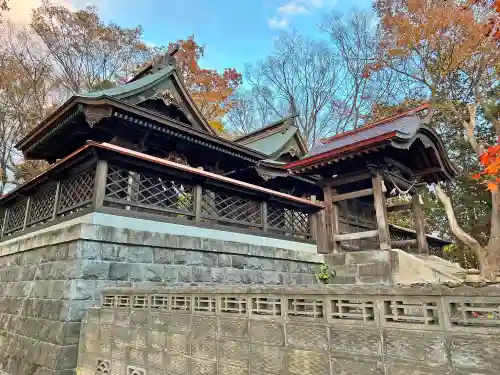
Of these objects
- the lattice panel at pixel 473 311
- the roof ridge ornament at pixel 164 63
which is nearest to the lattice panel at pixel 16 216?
the roof ridge ornament at pixel 164 63

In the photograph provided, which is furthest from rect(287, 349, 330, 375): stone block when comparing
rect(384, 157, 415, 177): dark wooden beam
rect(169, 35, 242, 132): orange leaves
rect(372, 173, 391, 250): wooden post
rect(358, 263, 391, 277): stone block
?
rect(169, 35, 242, 132): orange leaves

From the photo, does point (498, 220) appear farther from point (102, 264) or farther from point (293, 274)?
point (102, 264)

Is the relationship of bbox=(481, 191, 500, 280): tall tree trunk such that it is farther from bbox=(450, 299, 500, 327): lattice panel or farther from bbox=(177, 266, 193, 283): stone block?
bbox=(450, 299, 500, 327): lattice panel

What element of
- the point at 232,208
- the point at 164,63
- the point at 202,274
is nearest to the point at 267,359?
the point at 202,274

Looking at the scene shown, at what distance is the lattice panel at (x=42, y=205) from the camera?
7504mm

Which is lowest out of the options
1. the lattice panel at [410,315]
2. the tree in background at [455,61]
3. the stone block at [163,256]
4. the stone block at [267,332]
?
the stone block at [267,332]

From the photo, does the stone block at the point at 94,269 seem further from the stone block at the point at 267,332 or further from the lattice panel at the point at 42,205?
the stone block at the point at 267,332

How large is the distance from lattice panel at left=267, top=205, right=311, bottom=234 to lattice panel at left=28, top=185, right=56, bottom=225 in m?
4.98

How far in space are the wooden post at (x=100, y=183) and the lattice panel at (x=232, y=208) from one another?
7.41ft

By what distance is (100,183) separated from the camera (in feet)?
19.4

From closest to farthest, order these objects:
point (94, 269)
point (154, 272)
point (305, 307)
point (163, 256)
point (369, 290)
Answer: point (369, 290)
point (305, 307)
point (94, 269)
point (154, 272)
point (163, 256)

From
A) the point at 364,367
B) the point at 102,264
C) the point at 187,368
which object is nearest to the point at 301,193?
the point at 102,264

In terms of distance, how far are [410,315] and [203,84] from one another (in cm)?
2148

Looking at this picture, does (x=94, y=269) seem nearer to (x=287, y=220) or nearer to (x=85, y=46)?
(x=287, y=220)
